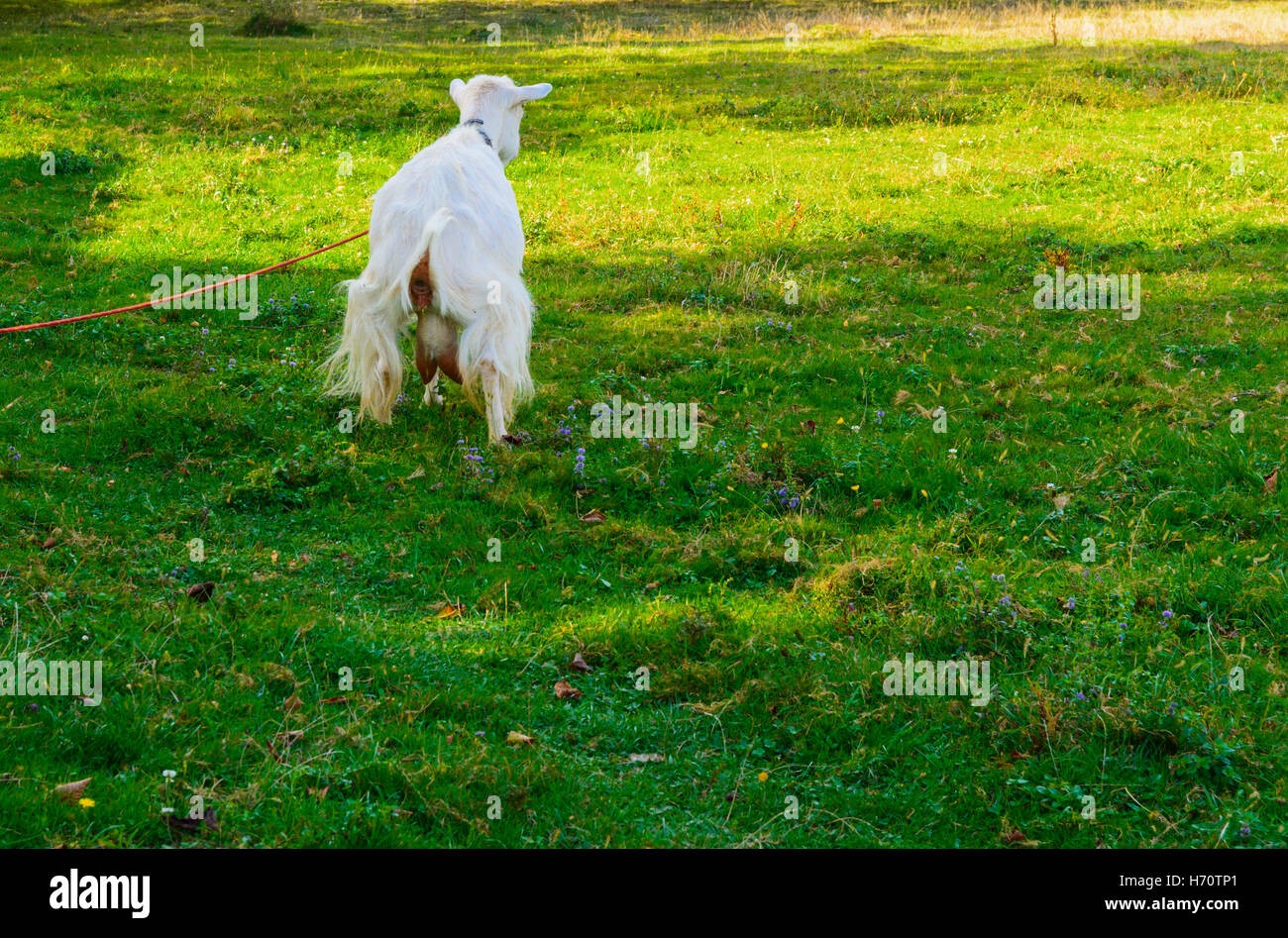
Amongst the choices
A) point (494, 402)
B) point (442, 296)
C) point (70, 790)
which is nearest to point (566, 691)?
point (70, 790)

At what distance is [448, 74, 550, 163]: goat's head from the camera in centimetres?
938

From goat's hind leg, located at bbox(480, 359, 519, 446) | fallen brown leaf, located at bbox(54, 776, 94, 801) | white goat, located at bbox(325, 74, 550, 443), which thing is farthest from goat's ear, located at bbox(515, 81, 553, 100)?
fallen brown leaf, located at bbox(54, 776, 94, 801)

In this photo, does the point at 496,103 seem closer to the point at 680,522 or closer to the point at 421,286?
the point at 421,286

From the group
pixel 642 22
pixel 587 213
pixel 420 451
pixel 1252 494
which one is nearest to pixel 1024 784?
pixel 1252 494

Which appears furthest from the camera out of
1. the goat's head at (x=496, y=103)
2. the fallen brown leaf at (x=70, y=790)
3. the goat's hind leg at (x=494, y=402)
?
the goat's head at (x=496, y=103)

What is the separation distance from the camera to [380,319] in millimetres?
7598

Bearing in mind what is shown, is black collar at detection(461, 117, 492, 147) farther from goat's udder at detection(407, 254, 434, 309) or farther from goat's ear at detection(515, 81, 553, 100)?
goat's udder at detection(407, 254, 434, 309)

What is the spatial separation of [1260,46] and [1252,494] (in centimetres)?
2334

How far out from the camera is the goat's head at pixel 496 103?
369 inches

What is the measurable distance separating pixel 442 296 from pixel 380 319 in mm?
513

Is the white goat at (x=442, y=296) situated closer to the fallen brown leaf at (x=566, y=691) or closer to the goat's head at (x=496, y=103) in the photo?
the goat's head at (x=496, y=103)

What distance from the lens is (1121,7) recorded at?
3284 centimetres

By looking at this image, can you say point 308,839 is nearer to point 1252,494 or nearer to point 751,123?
point 1252,494

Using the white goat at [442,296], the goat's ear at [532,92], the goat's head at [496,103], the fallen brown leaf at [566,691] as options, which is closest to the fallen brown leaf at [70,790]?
the fallen brown leaf at [566,691]
